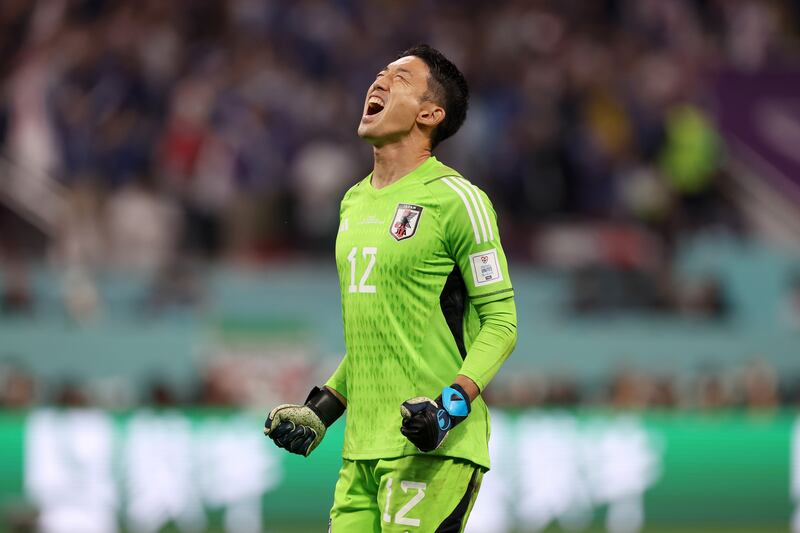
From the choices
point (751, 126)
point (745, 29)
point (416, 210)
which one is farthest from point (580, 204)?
point (416, 210)

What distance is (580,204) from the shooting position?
13914 mm

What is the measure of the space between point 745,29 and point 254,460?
814cm

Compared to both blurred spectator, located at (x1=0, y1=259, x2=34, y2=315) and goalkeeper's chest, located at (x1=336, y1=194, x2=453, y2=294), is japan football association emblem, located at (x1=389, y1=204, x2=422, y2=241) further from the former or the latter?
blurred spectator, located at (x1=0, y1=259, x2=34, y2=315)

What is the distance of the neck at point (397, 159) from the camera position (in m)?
4.52

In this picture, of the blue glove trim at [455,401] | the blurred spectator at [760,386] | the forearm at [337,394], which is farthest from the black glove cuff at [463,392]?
the blurred spectator at [760,386]

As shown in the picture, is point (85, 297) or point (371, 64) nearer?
point (85, 297)

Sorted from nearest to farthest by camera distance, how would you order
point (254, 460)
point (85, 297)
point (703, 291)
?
point (254, 460) → point (85, 297) → point (703, 291)

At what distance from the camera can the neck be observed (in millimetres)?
4516

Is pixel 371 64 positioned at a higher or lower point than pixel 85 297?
higher

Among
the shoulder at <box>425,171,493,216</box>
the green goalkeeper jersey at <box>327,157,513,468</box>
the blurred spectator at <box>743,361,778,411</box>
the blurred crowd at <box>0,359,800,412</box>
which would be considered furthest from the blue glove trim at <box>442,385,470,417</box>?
the blurred spectator at <box>743,361,778,411</box>

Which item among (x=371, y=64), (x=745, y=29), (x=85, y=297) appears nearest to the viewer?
(x=85, y=297)

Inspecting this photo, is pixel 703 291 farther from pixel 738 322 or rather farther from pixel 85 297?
pixel 85 297

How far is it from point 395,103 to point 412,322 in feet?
2.28

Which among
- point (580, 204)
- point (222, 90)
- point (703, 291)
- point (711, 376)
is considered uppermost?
point (222, 90)
